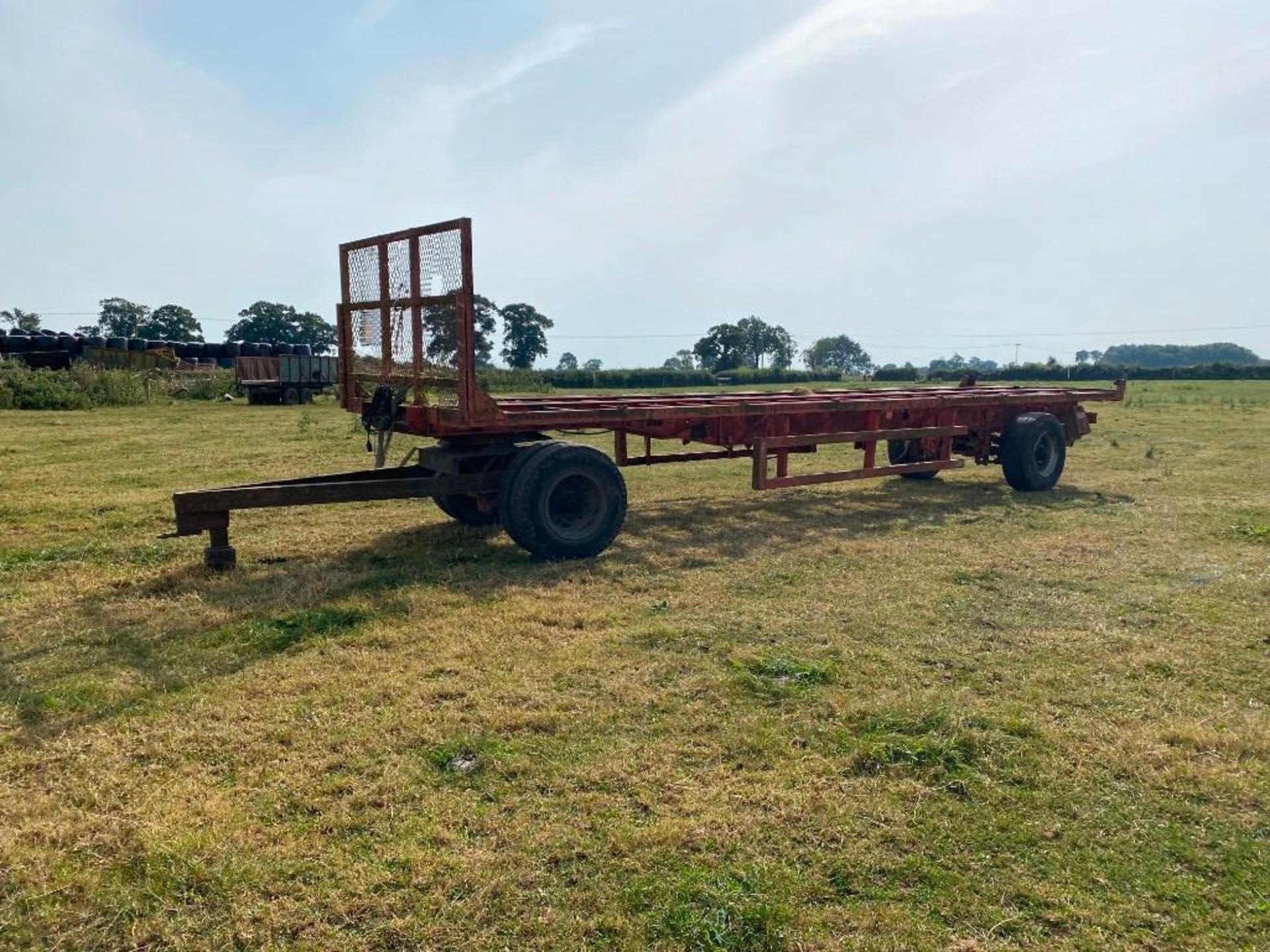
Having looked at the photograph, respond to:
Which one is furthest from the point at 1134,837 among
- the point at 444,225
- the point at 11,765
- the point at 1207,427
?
the point at 1207,427

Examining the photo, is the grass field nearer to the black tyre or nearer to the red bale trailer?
the red bale trailer

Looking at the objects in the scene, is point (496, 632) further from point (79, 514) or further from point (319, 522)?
point (79, 514)

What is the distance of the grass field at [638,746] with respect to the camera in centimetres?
249

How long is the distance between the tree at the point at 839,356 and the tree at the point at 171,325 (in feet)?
235

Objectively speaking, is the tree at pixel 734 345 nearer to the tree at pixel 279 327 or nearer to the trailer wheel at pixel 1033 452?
the tree at pixel 279 327

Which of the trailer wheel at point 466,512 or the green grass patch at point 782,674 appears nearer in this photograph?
the green grass patch at point 782,674

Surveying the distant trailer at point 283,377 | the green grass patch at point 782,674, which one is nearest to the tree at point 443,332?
the green grass patch at point 782,674

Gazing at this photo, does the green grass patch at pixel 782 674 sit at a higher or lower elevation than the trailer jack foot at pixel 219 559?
A: lower

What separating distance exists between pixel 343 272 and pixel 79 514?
3699mm

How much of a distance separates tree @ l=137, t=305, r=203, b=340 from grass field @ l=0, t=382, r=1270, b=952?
97094mm

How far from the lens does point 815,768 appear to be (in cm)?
326

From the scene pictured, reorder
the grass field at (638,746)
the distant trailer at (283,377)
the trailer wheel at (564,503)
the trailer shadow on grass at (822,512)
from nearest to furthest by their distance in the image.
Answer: the grass field at (638,746) → the trailer wheel at (564,503) → the trailer shadow on grass at (822,512) → the distant trailer at (283,377)

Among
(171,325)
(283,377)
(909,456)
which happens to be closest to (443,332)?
(909,456)

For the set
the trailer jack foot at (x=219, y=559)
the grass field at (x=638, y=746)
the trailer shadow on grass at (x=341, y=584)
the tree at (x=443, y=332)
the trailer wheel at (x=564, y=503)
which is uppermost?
the tree at (x=443, y=332)
